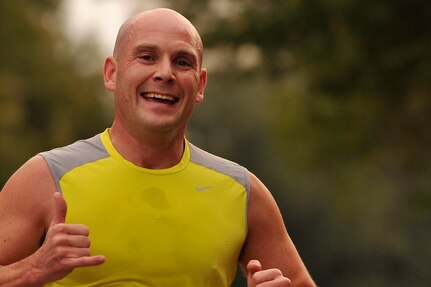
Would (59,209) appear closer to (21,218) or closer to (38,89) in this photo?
(21,218)

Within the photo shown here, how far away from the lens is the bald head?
639cm

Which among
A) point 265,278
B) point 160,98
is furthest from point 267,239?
point 160,98

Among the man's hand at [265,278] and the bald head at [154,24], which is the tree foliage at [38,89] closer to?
the bald head at [154,24]

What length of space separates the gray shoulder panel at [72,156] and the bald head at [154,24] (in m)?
0.40

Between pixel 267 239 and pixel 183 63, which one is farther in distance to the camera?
pixel 267 239

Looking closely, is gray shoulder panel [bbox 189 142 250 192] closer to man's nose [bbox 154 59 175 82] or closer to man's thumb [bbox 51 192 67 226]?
man's nose [bbox 154 59 175 82]

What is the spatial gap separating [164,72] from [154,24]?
0.25 metres

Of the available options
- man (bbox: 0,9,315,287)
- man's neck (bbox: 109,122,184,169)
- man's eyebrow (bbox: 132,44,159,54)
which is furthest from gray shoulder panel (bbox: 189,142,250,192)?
man's eyebrow (bbox: 132,44,159,54)

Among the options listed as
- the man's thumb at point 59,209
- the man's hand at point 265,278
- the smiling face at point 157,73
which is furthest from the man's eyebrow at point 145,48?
the man's hand at point 265,278

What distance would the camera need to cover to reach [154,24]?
6.38 meters

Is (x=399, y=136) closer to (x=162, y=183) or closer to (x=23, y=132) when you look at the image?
(x=23, y=132)

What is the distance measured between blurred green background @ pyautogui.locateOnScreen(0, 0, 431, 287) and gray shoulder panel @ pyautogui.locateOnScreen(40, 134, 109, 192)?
19.0 meters

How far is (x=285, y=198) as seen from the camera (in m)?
44.6

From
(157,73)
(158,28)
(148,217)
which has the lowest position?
(148,217)
